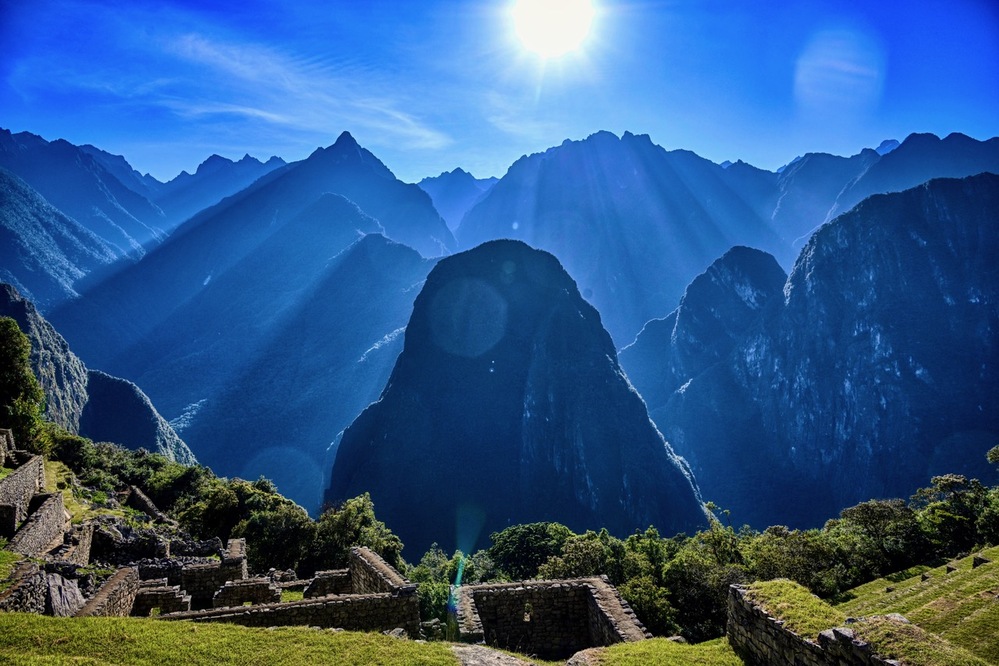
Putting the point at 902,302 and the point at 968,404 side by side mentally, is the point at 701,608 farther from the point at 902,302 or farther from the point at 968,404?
the point at 902,302

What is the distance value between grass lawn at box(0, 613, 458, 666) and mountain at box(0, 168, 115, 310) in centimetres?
20316

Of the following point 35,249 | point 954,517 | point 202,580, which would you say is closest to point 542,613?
point 202,580

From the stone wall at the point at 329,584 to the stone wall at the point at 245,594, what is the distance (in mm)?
1197

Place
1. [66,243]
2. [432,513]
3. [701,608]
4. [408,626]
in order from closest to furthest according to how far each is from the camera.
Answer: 1. [408,626]
2. [701,608]
3. [432,513]
4. [66,243]

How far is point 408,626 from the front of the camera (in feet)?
32.9

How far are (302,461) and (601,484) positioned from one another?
Result: 273ft

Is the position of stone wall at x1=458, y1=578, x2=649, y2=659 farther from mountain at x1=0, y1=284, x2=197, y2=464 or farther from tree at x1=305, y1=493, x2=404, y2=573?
mountain at x1=0, y1=284, x2=197, y2=464

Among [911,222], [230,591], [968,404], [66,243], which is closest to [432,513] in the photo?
[230,591]

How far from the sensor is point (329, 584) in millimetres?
13336

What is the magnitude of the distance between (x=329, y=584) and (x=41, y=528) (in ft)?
27.7

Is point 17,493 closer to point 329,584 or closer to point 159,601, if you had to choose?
point 159,601

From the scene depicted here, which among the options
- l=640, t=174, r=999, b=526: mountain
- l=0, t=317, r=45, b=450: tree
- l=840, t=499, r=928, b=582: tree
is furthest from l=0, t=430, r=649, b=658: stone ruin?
l=640, t=174, r=999, b=526: mountain

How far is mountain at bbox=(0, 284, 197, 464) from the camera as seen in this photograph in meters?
91.9

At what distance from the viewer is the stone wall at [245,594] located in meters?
11.8
